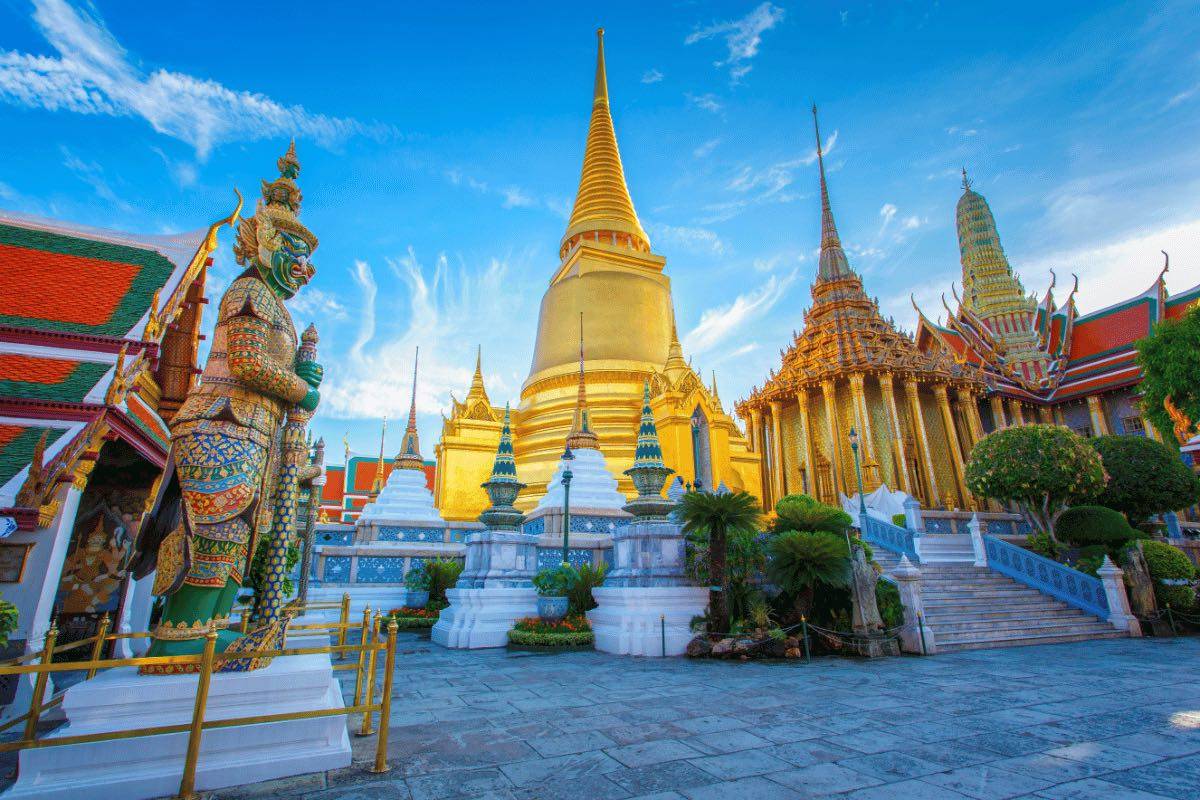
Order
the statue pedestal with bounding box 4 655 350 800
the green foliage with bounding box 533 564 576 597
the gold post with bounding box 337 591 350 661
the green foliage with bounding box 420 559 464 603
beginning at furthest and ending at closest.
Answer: the green foliage with bounding box 420 559 464 603 < the green foliage with bounding box 533 564 576 597 < the gold post with bounding box 337 591 350 661 < the statue pedestal with bounding box 4 655 350 800

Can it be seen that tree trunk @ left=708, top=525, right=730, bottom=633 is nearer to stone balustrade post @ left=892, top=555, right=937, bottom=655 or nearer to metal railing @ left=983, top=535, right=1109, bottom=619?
stone balustrade post @ left=892, top=555, right=937, bottom=655

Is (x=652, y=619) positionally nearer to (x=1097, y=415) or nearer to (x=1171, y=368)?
(x=1171, y=368)

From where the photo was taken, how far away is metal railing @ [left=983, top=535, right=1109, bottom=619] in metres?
10.6

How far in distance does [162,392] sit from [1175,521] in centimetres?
2398

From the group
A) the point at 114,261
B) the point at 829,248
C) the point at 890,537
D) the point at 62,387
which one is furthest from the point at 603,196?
the point at 62,387

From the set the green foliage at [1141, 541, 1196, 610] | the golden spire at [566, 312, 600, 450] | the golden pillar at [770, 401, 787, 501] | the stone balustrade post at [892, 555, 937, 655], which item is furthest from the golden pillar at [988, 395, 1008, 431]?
the stone balustrade post at [892, 555, 937, 655]

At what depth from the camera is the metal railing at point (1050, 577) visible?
10648mm

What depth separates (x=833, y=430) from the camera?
19969mm

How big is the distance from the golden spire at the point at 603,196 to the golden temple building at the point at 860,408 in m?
8.15

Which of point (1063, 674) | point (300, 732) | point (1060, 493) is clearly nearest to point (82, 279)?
point (300, 732)

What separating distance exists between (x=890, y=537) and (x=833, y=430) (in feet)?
23.9

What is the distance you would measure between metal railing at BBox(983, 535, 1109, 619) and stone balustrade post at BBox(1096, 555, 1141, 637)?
165 millimetres

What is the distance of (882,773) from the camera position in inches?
120

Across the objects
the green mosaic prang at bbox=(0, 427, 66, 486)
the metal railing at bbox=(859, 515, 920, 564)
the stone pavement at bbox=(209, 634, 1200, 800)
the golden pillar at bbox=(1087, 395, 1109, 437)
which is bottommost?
the stone pavement at bbox=(209, 634, 1200, 800)
